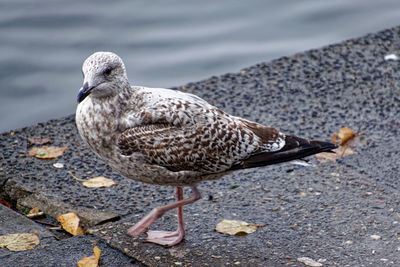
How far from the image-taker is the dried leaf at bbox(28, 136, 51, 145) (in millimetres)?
5723

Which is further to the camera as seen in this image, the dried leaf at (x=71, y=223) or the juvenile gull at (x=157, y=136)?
the dried leaf at (x=71, y=223)

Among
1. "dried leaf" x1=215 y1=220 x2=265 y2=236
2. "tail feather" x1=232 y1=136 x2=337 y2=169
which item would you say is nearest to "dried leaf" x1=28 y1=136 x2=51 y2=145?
"dried leaf" x1=215 y1=220 x2=265 y2=236

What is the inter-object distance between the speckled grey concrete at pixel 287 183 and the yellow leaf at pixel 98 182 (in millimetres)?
54

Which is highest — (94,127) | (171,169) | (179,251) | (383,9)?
Result: (383,9)

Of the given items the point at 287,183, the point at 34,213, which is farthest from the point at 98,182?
the point at 287,183

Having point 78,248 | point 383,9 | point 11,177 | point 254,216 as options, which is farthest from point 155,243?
point 383,9

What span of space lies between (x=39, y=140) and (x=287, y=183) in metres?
2.37

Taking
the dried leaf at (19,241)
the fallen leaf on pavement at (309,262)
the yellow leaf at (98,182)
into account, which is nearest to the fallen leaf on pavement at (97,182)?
the yellow leaf at (98,182)

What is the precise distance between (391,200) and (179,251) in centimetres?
172

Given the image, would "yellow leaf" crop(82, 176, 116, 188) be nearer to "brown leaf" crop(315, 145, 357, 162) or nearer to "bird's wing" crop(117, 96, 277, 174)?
"bird's wing" crop(117, 96, 277, 174)

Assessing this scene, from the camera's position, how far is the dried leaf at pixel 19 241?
412 centimetres

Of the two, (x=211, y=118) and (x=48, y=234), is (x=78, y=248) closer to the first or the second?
(x=48, y=234)

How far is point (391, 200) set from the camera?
4707 mm

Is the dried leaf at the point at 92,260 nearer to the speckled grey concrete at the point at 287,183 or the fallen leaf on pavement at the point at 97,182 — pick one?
the speckled grey concrete at the point at 287,183
